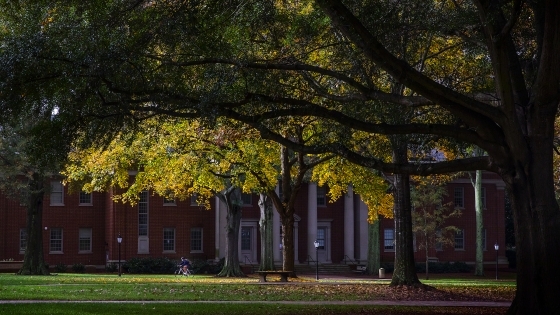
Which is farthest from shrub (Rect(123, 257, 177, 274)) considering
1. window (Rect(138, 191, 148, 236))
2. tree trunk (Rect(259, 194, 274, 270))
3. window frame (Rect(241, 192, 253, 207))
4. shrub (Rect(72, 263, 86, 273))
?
tree trunk (Rect(259, 194, 274, 270))

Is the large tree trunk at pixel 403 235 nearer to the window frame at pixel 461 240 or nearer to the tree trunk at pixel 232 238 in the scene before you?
the tree trunk at pixel 232 238

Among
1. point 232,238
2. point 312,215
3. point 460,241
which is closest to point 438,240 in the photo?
point 460,241

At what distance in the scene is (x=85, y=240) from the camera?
54219 mm

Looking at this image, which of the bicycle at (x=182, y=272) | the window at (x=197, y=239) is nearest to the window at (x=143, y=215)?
the window at (x=197, y=239)

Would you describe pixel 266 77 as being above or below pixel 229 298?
above

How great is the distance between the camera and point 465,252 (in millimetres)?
61375

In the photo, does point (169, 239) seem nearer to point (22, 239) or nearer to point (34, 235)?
point (22, 239)

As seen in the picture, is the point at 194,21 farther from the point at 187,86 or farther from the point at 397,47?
the point at 397,47

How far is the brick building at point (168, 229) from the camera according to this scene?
174 feet

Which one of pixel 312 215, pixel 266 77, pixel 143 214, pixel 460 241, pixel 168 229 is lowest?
pixel 460 241

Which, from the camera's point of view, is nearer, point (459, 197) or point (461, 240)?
point (459, 197)

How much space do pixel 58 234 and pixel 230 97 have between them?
39946mm

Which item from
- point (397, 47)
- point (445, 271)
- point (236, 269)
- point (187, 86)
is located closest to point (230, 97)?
point (187, 86)

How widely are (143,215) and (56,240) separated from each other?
234 inches
